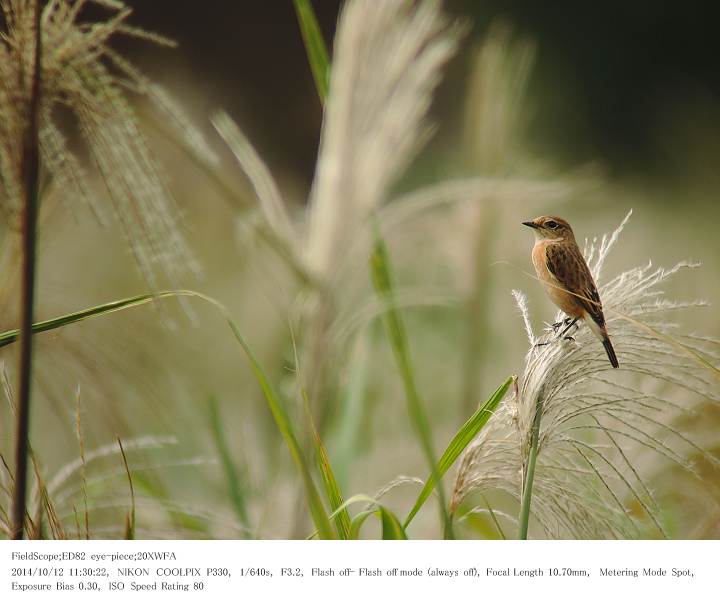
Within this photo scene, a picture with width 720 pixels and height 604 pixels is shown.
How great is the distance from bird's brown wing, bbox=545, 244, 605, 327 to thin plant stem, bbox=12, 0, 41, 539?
0.59 m

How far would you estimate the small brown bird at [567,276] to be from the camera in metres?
0.82

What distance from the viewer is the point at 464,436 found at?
2.69 ft

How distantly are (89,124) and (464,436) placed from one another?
0.52 meters

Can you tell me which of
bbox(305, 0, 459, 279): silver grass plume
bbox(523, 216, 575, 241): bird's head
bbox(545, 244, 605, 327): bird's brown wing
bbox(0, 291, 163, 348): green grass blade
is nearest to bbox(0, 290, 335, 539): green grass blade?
bbox(0, 291, 163, 348): green grass blade

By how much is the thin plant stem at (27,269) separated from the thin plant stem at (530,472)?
498 mm

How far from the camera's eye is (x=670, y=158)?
7.77ft

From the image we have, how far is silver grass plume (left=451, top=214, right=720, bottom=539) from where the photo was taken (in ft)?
2.62

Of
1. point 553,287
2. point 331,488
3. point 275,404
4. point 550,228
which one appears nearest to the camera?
point 275,404

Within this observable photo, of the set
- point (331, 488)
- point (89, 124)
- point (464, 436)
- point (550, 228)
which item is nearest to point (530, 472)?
point (464, 436)

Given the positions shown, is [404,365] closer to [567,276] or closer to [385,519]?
[385,519]

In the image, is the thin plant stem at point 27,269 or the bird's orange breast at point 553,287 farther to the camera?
the bird's orange breast at point 553,287

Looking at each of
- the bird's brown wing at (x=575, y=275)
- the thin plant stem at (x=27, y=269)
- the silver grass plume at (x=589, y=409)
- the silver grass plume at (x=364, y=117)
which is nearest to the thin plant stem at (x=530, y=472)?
the silver grass plume at (x=589, y=409)

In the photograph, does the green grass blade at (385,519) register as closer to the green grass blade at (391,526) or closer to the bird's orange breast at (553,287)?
the green grass blade at (391,526)
